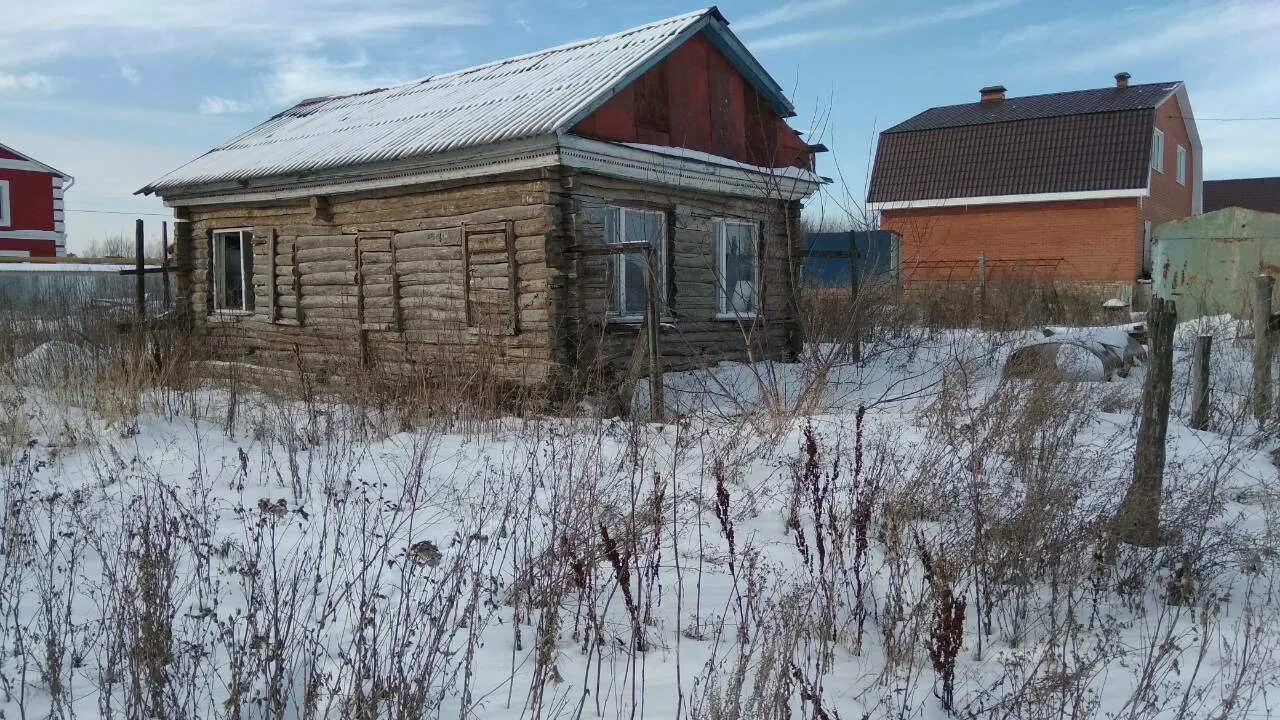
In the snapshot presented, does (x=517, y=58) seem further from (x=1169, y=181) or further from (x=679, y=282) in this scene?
(x=1169, y=181)

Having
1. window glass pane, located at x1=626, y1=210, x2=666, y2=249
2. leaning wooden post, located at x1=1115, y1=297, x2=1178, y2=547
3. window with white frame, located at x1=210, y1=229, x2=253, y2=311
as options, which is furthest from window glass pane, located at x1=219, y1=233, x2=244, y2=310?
leaning wooden post, located at x1=1115, y1=297, x2=1178, y2=547

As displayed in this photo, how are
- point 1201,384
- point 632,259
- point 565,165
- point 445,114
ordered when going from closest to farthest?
1. point 1201,384
2. point 565,165
3. point 632,259
4. point 445,114

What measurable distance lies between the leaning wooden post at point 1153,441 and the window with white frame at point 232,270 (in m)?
11.5

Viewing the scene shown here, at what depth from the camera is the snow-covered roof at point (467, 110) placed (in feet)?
32.1

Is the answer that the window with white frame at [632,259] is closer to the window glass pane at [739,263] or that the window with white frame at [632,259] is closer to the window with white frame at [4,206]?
the window glass pane at [739,263]

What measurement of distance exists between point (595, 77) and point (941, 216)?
56.5 feet

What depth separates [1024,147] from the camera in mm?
24156

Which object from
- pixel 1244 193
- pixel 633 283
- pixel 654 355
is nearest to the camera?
pixel 654 355

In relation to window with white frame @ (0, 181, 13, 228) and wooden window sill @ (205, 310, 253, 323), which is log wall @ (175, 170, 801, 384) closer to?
wooden window sill @ (205, 310, 253, 323)

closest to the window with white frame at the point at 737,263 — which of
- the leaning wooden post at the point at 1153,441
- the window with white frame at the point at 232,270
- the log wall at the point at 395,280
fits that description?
the log wall at the point at 395,280

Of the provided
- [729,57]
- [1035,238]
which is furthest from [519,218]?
[1035,238]

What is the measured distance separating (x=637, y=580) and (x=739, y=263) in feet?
27.7

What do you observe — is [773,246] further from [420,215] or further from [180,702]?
[180,702]

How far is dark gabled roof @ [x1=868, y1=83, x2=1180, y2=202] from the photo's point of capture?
22.7m
